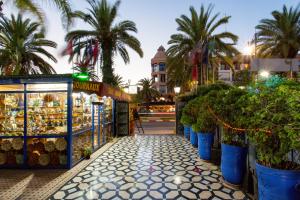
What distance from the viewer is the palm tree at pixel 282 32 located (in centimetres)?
1642

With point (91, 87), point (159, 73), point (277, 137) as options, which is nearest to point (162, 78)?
point (159, 73)

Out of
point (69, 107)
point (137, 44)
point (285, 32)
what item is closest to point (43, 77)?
point (69, 107)

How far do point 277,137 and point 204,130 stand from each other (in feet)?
13.3

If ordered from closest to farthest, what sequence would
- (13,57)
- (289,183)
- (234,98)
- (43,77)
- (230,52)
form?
1. (289,183)
2. (234,98)
3. (43,77)
4. (13,57)
5. (230,52)

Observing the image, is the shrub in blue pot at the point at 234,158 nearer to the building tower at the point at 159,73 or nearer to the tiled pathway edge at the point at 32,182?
the tiled pathway edge at the point at 32,182

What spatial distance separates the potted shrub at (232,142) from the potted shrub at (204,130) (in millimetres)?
1179

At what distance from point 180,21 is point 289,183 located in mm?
15169

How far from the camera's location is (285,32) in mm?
16719

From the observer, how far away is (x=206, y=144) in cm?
731

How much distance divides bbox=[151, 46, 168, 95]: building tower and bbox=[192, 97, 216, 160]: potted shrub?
51.6 meters

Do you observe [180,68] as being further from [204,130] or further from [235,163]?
[235,163]

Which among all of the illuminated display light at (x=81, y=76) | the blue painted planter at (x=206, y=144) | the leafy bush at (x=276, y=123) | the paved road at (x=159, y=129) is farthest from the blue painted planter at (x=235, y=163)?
the paved road at (x=159, y=129)

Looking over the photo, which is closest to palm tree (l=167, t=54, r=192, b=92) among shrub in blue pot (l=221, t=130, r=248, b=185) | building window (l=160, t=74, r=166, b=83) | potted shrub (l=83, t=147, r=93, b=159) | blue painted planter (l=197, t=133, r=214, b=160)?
blue painted planter (l=197, t=133, r=214, b=160)

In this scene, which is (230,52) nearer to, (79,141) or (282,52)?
(282,52)
